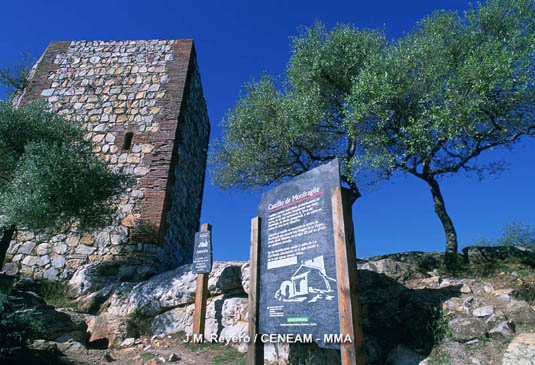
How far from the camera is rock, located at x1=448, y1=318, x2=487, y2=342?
5355 mm

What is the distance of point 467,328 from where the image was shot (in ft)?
17.9

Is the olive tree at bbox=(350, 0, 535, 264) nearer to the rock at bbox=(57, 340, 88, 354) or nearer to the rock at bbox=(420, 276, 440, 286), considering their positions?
the rock at bbox=(420, 276, 440, 286)

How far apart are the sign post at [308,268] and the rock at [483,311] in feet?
11.5

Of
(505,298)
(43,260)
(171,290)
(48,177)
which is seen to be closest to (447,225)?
(505,298)

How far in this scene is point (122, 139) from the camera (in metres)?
11.2

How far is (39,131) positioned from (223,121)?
5.63 meters

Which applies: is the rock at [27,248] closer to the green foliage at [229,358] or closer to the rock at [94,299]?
the rock at [94,299]

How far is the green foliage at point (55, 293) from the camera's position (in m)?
8.38

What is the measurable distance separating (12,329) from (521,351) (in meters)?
7.19

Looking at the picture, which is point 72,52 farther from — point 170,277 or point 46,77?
point 170,277

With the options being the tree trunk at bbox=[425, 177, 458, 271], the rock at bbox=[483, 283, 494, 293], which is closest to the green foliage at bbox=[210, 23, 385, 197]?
the tree trunk at bbox=[425, 177, 458, 271]

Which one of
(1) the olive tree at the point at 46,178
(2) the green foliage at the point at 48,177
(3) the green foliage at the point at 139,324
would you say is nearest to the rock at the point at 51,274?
(1) the olive tree at the point at 46,178

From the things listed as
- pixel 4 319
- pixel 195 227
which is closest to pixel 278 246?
pixel 4 319

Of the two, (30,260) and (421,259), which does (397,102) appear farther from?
(30,260)
